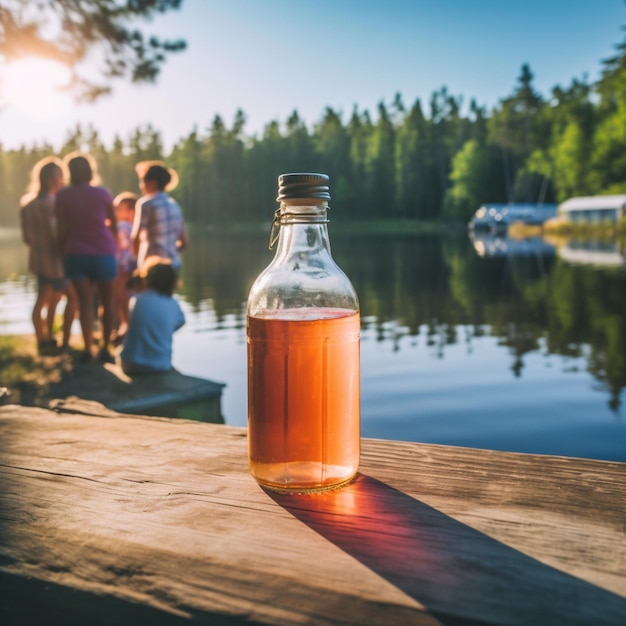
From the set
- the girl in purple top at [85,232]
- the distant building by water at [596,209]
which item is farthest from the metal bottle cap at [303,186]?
the distant building by water at [596,209]

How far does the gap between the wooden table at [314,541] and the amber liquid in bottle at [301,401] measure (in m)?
0.05

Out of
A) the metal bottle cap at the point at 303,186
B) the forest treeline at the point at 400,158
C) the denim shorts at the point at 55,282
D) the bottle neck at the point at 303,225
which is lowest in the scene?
the denim shorts at the point at 55,282

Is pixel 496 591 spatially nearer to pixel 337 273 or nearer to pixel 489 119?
pixel 337 273

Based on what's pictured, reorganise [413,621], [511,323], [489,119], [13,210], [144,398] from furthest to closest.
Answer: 1. [13,210]
2. [489,119]
3. [511,323]
4. [144,398]
5. [413,621]

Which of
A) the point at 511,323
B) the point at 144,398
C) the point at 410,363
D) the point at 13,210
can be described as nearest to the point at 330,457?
the point at 144,398

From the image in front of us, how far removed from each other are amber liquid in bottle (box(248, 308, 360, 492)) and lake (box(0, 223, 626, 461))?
4.68 meters

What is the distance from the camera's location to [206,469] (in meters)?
1.26

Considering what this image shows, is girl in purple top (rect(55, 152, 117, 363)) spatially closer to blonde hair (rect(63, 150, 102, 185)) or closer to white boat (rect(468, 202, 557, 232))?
blonde hair (rect(63, 150, 102, 185))

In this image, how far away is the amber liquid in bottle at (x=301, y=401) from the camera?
1.15 meters

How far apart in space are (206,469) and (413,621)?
61 cm

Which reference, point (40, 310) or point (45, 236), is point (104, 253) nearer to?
point (45, 236)

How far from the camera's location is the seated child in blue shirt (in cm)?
567

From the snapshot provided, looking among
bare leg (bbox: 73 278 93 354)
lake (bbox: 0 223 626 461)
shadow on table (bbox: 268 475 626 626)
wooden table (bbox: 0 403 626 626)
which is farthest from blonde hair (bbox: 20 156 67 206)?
shadow on table (bbox: 268 475 626 626)

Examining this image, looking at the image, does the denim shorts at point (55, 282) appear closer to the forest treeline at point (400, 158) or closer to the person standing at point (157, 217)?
the person standing at point (157, 217)
